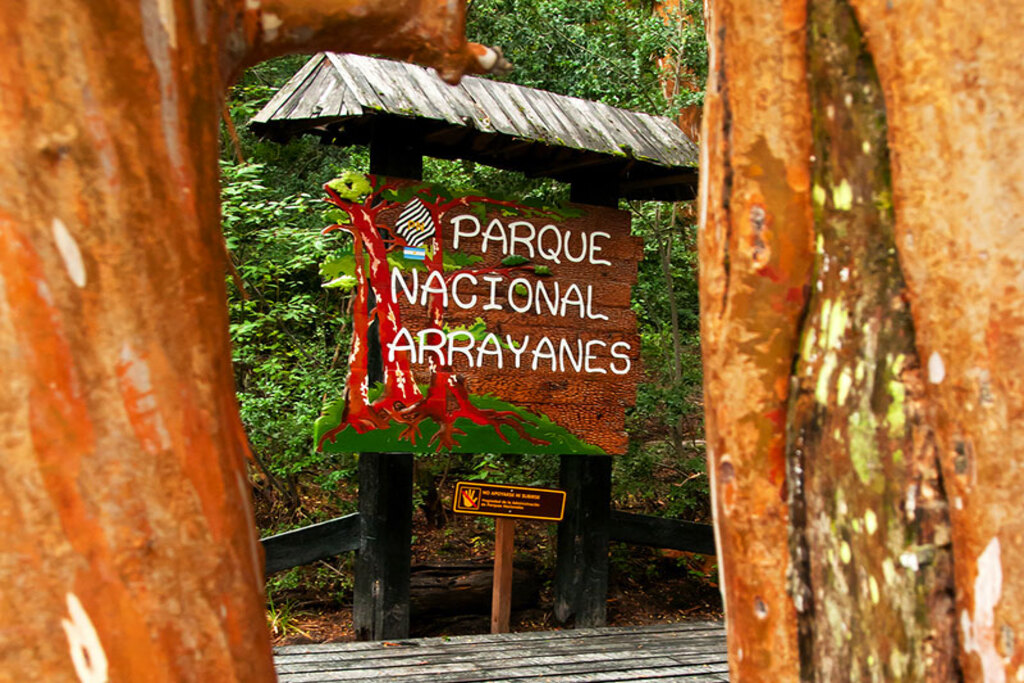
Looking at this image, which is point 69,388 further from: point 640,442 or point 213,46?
point 640,442

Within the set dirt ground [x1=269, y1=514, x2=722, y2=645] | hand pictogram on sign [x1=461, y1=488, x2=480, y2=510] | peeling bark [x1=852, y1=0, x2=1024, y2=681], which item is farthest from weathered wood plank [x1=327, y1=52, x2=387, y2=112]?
peeling bark [x1=852, y1=0, x2=1024, y2=681]

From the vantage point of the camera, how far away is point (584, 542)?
7.01 m

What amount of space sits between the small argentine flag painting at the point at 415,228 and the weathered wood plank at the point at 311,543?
1792mm

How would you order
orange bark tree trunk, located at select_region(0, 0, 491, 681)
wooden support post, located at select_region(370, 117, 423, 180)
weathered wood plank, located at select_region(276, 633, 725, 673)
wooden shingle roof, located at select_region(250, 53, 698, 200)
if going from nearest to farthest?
orange bark tree trunk, located at select_region(0, 0, 491, 681), weathered wood plank, located at select_region(276, 633, 725, 673), wooden shingle roof, located at select_region(250, 53, 698, 200), wooden support post, located at select_region(370, 117, 423, 180)

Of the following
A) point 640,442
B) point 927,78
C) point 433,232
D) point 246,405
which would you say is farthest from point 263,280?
point 927,78

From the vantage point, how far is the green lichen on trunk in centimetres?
151

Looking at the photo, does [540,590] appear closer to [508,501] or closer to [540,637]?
[540,637]

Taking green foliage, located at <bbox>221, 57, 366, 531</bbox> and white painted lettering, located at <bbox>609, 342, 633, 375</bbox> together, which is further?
green foliage, located at <bbox>221, 57, 366, 531</bbox>

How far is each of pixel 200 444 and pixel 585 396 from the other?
5.21 meters

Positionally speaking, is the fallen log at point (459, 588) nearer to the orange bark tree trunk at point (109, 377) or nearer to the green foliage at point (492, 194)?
the green foliage at point (492, 194)

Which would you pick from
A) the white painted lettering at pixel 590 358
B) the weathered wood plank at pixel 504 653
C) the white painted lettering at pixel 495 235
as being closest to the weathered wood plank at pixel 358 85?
the white painted lettering at pixel 495 235

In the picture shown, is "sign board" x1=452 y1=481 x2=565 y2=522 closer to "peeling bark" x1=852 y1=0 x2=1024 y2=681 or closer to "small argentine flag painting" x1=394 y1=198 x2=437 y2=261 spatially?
"small argentine flag painting" x1=394 y1=198 x2=437 y2=261

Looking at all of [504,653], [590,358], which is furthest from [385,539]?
[590,358]

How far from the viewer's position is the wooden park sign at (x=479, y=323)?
600 cm
